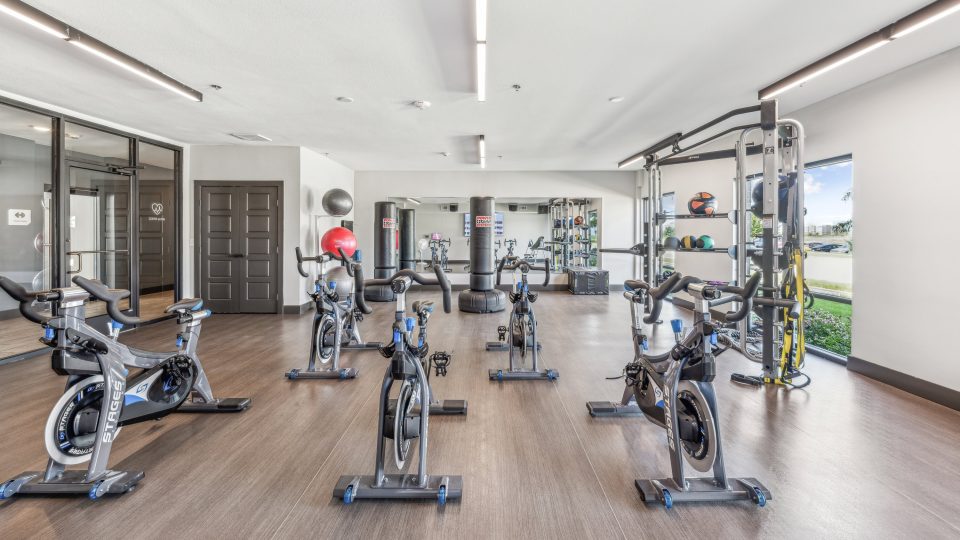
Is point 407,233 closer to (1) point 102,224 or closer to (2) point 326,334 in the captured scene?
(1) point 102,224

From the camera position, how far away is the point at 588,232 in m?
10.6

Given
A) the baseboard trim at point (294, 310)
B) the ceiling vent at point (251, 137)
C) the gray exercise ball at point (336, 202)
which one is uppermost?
the ceiling vent at point (251, 137)

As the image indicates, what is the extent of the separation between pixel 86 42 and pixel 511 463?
14.1 ft

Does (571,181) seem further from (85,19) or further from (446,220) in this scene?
(85,19)

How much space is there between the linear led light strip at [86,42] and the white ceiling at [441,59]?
0.07 m

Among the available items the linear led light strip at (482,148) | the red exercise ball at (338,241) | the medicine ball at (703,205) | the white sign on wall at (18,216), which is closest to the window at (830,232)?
the medicine ball at (703,205)

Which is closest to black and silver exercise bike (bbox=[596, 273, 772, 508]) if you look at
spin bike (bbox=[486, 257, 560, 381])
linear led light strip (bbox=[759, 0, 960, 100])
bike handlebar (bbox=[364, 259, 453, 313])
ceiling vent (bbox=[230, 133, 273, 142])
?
bike handlebar (bbox=[364, 259, 453, 313])

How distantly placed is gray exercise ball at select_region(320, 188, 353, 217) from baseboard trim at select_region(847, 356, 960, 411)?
24.4 feet

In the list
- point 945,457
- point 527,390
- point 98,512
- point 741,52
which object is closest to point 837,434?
point 945,457

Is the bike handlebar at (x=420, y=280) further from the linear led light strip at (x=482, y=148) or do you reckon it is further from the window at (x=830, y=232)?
the linear led light strip at (x=482, y=148)

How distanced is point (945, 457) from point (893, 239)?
7.15 feet

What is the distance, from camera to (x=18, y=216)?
542 centimetres

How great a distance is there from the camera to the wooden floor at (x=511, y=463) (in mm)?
1930

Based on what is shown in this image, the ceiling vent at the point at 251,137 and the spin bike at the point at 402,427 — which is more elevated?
the ceiling vent at the point at 251,137
